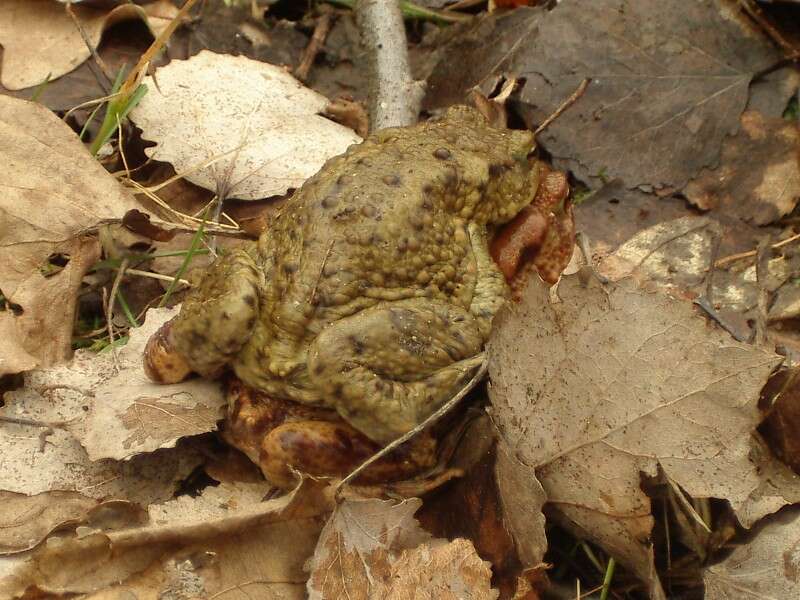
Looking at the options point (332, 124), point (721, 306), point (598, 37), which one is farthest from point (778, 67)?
point (332, 124)

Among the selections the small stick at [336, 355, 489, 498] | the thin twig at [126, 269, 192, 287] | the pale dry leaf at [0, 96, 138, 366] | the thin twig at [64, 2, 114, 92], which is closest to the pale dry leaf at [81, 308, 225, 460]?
the pale dry leaf at [0, 96, 138, 366]

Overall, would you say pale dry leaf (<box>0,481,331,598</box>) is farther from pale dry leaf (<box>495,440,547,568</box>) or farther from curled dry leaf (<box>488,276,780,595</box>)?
curled dry leaf (<box>488,276,780,595</box>)

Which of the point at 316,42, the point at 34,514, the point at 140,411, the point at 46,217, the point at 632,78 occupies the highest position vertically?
the point at 632,78

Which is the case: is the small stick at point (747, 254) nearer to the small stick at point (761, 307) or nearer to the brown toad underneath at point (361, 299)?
the small stick at point (761, 307)

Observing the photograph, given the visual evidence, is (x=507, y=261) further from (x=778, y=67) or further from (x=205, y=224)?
(x=778, y=67)

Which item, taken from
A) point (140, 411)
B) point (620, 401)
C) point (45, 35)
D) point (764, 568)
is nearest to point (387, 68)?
point (45, 35)

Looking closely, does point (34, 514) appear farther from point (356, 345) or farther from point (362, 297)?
point (362, 297)
